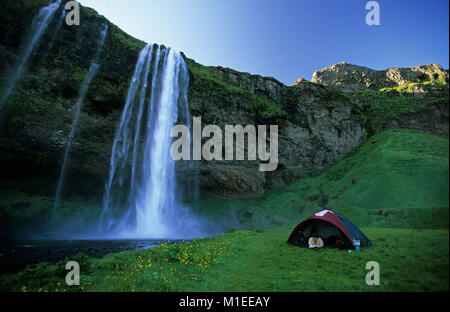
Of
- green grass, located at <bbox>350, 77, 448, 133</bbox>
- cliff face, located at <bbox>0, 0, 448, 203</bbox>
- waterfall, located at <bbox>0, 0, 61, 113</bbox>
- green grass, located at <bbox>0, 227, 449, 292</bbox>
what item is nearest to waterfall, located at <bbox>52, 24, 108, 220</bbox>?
cliff face, located at <bbox>0, 0, 448, 203</bbox>

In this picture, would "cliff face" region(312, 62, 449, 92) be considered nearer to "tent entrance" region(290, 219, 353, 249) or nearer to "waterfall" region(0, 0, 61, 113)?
"tent entrance" region(290, 219, 353, 249)

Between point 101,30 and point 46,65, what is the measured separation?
9.54 metres

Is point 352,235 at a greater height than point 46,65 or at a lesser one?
lesser

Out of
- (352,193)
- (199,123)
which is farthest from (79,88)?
(352,193)

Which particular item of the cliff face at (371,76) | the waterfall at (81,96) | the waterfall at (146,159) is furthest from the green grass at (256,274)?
the cliff face at (371,76)

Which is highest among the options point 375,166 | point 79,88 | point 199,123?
point 79,88

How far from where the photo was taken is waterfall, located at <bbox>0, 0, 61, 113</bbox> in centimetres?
2644

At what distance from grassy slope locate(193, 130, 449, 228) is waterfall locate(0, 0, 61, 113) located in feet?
105

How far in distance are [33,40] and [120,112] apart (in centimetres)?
1294

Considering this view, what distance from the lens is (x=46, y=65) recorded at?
28656 mm

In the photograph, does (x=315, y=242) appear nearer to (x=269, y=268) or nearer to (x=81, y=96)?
(x=269, y=268)

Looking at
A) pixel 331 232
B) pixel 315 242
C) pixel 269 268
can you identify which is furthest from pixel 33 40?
pixel 331 232

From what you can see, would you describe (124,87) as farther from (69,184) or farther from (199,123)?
(69,184)

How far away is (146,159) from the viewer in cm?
3466
